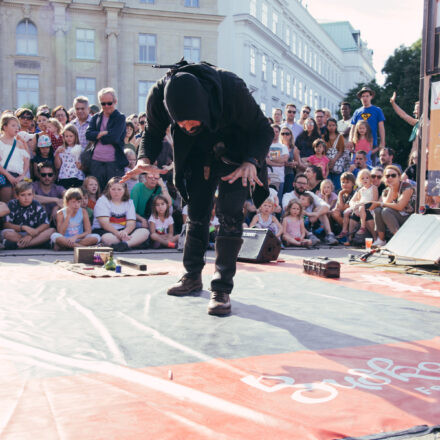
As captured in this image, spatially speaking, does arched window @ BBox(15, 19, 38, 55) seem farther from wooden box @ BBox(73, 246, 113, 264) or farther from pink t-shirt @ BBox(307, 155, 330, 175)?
wooden box @ BBox(73, 246, 113, 264)

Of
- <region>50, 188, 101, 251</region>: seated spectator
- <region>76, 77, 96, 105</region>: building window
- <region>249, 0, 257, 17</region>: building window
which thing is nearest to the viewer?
<region>50, 188, 101, 251</region>: seated spectator

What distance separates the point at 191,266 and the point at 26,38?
27572 mm

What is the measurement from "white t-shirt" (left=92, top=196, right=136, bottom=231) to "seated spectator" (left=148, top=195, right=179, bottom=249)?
0.33 metres

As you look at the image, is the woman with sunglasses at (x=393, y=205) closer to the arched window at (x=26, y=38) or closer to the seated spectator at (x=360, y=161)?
the seated spectator at (x=360, y=161)

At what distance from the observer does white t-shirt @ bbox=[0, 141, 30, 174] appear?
7582 millimetres

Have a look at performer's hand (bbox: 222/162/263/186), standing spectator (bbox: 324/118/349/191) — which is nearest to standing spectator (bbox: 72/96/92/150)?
standing spectator (bbox: 324/118/349/191)

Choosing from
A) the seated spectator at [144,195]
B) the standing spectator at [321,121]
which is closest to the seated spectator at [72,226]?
the seated spectator at [144,195]

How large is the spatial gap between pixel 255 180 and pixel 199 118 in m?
0.57

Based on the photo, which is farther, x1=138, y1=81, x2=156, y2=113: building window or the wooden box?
x1=138, y1=81, x2=156, y2=113: building window

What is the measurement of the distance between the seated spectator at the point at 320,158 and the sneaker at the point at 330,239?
4.75ft

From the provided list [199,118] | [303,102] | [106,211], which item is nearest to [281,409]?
[199,118]

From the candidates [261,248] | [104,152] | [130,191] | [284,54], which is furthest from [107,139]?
[284,54]

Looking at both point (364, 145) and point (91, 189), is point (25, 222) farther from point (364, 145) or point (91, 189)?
point (364, 145)

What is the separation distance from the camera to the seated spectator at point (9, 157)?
24.9ft
